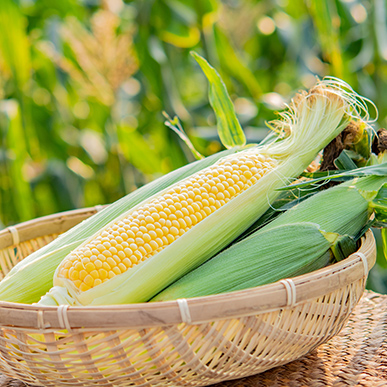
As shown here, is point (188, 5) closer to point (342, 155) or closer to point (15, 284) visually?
point (342, 155)

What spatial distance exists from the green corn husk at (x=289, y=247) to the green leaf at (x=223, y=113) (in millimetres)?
292

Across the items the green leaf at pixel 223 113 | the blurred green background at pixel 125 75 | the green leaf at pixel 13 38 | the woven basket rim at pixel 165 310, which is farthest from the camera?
the blurred green background at pixel 125 75

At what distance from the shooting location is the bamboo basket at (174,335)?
51 centimetres

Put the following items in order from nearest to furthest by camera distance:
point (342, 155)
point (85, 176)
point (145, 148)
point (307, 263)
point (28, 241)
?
point (307, 263)
point (342, 155)
point (28, 241)
point (145, 148)
point (85, 176)

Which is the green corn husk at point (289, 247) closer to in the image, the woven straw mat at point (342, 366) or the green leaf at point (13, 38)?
the woven straw mat at point (342, 366)

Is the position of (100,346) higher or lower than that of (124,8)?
lower

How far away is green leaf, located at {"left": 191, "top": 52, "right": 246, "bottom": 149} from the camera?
3.16 ft

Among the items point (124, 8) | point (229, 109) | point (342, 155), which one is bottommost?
point (342, 155)

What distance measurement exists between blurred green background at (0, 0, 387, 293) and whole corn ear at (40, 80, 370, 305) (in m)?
0.60

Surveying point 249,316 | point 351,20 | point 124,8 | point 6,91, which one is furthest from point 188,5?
point 249,316

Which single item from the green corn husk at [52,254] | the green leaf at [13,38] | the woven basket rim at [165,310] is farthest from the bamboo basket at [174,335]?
the green leaf at [13,38]

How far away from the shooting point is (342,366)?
685 mm

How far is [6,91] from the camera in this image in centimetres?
187

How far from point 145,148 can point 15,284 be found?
1.17 m
